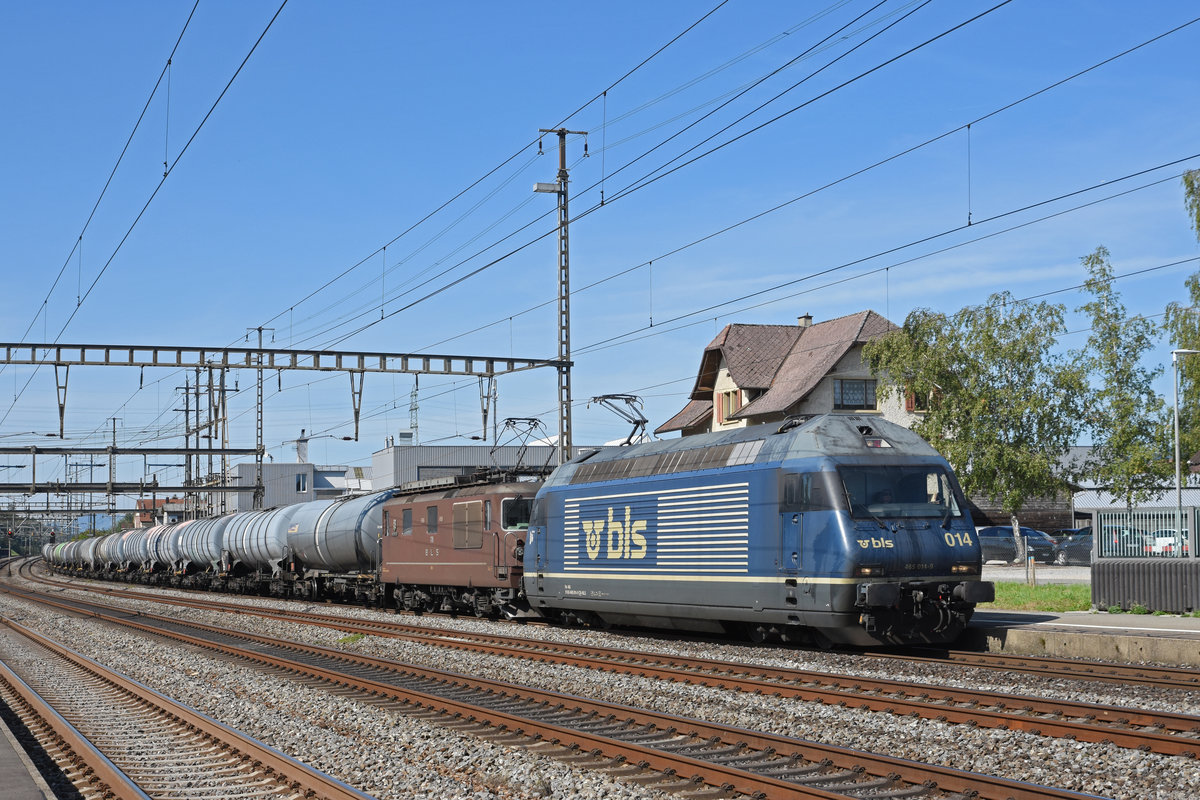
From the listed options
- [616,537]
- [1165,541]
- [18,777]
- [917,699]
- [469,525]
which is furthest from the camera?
[469,525]

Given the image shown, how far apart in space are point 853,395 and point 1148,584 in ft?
113

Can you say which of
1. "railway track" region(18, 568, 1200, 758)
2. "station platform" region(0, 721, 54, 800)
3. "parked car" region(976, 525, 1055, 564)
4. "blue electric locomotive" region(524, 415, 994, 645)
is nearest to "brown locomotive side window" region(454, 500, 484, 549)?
"blue electric locomotive" region(524, 415, 994, 645)

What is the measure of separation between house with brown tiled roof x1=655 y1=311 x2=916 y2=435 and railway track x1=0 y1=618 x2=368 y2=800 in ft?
131

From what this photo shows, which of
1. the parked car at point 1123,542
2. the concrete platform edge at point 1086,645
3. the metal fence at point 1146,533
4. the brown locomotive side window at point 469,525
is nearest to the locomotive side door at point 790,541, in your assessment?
the concrete platform edge at point 1086,645

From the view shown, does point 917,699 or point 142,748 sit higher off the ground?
point 917,699

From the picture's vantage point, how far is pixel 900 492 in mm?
17641

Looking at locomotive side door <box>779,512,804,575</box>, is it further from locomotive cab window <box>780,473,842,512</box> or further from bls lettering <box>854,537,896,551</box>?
bls lettering <box>854,537,896,551</box>

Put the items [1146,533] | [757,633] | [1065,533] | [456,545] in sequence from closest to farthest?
[757,633] → [1146,533] → [456,545] → [1065,533]

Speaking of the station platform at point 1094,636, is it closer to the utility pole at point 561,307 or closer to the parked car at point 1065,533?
the utility pole at point 561,307

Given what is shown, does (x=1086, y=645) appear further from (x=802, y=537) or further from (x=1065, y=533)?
(x=1065, y=533)

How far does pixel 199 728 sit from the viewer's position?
12.9 m

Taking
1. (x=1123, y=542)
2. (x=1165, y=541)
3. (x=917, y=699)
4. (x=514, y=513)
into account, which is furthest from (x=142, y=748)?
(x=1165, y=541)

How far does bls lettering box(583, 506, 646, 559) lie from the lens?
70.3ft

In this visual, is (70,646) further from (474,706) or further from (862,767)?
(862,767)
